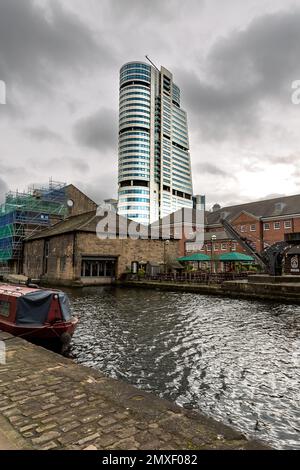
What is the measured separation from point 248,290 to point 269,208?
32885mm

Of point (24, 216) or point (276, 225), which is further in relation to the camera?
point (276, 225)

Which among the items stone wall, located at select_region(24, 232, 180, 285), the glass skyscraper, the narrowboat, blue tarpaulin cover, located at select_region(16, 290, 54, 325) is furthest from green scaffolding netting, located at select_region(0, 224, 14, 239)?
the glass skyscraper

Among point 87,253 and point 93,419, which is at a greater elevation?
point 87,253

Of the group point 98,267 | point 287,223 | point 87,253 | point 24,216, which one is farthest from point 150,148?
point 87,253

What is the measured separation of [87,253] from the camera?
104 ft

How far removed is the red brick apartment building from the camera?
4609 cm

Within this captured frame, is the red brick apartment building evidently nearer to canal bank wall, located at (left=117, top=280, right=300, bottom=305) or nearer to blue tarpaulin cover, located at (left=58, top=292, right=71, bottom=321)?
canal bank wall, located at (left=117, top=280, right=300, bottom=305)

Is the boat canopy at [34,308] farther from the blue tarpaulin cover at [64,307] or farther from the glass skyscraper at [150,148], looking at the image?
the glass skyscraper at [150,148]

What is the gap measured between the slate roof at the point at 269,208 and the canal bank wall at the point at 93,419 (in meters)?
45.6

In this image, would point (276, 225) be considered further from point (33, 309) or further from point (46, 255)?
point (33, 309)

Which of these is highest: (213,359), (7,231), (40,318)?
(7,231)

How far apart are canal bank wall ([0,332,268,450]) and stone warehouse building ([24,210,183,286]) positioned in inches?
1009

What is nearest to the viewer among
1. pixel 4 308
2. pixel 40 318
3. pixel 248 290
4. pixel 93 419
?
pixel 93 419
